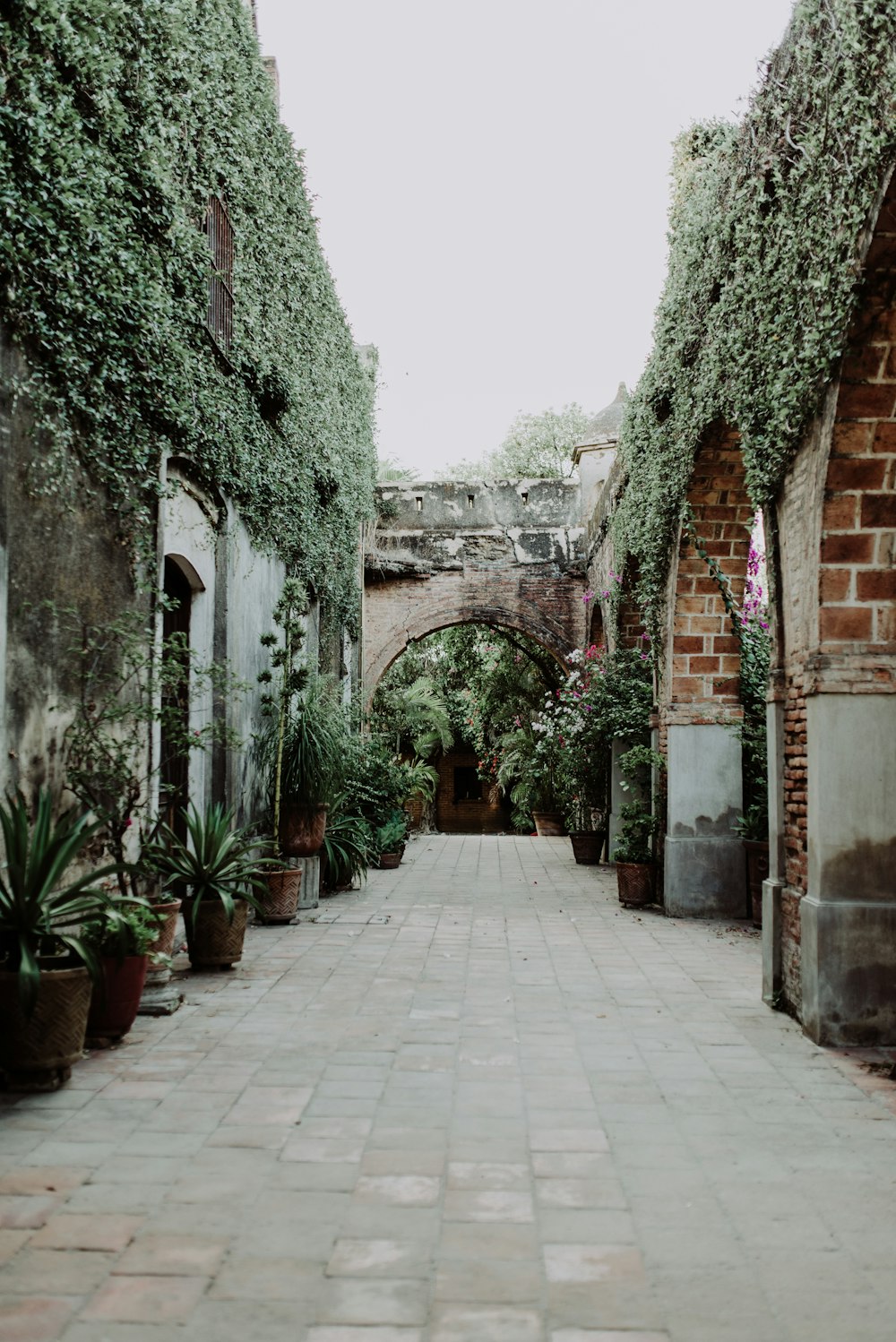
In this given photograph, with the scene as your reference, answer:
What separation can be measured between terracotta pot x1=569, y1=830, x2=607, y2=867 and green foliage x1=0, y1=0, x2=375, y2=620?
5.35 m

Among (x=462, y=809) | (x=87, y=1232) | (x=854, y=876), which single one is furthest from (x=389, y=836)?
(x=462, y=809)

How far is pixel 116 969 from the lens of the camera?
15.1 ft

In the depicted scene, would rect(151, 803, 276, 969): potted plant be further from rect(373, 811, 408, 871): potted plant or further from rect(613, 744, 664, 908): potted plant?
rect(373, 811, 408, 871): potted plant

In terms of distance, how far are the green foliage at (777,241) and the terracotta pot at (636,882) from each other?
307cm

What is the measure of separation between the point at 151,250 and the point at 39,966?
13.0 ft

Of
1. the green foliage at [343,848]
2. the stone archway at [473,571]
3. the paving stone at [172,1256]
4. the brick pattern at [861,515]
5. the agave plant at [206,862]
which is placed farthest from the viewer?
the stone archway at [473,571]

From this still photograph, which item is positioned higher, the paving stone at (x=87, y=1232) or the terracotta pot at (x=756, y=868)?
the terracotta pot at (x=756, y=868)

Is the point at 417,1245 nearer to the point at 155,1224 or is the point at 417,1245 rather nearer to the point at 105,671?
the point at 155,1224

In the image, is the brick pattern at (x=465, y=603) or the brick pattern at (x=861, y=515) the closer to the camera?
the brick pattern at (x=861, y=515)

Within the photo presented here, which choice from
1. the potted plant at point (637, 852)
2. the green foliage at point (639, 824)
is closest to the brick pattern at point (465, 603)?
the green foliage at point (639, 824)

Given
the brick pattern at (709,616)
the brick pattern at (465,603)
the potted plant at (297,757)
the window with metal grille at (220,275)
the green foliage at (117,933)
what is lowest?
the green foliage at (117,933)

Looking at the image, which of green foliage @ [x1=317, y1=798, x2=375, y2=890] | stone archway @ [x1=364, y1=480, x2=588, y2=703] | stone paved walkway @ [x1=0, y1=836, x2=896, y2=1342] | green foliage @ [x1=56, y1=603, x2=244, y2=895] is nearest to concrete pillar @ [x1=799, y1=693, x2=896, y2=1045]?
stone paved walkway @ [x1=0, y1=836, x2=896, y2=1342]

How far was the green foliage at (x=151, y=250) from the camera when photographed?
15.3ft

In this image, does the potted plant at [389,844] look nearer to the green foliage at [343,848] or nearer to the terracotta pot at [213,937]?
Result: the green foliage at [343,848]
